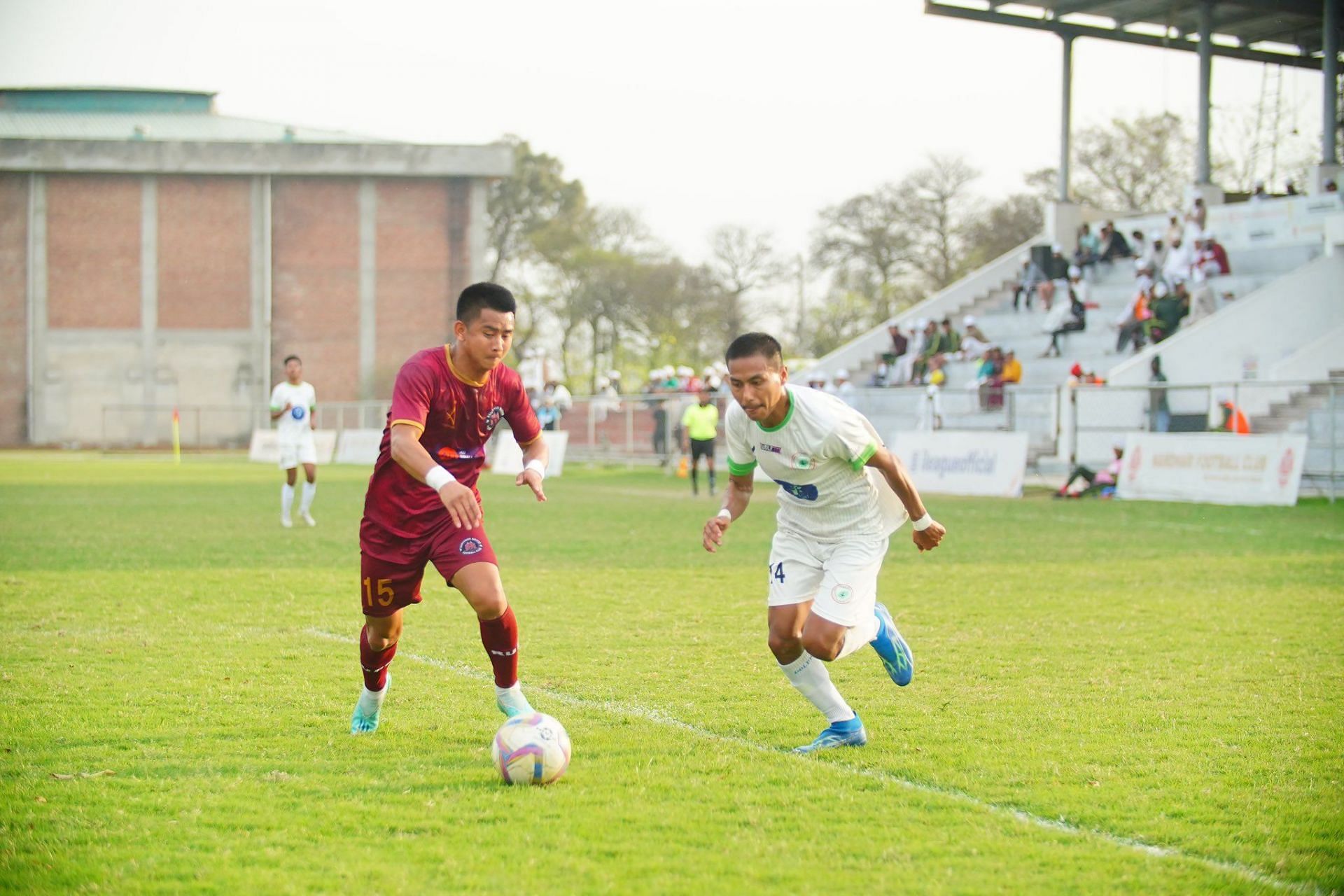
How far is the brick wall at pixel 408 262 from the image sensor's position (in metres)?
59.0

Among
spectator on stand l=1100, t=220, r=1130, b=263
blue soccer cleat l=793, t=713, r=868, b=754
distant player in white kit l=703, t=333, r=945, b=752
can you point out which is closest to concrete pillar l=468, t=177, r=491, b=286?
spectator on stand l=1100, t=220, r=1130, b=263

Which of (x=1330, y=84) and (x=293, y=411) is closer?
(x=293, y=411)

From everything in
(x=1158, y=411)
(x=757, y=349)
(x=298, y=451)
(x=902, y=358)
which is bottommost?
(x=298, y=451)

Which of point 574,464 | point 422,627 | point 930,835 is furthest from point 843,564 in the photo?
point 574,464

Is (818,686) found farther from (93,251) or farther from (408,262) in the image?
(93,251)

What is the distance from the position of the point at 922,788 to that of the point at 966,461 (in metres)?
20.6

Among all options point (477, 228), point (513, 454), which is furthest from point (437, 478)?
point (477, 228)

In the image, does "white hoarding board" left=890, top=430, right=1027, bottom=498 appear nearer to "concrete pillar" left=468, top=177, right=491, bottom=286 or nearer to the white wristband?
the white wristband

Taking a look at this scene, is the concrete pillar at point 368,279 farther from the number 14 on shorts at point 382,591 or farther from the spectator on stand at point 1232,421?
the number 14 on shorts at point 382,591

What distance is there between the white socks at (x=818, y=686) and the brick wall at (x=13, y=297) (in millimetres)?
57040

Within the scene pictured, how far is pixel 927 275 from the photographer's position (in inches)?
2410

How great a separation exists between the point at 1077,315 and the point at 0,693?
95.0 feet

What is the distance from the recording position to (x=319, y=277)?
193 ft

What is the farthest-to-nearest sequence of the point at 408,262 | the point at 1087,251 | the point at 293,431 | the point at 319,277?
the point at 408,262, the point at 319,277, the point at 1087,251, the point at 293,431
